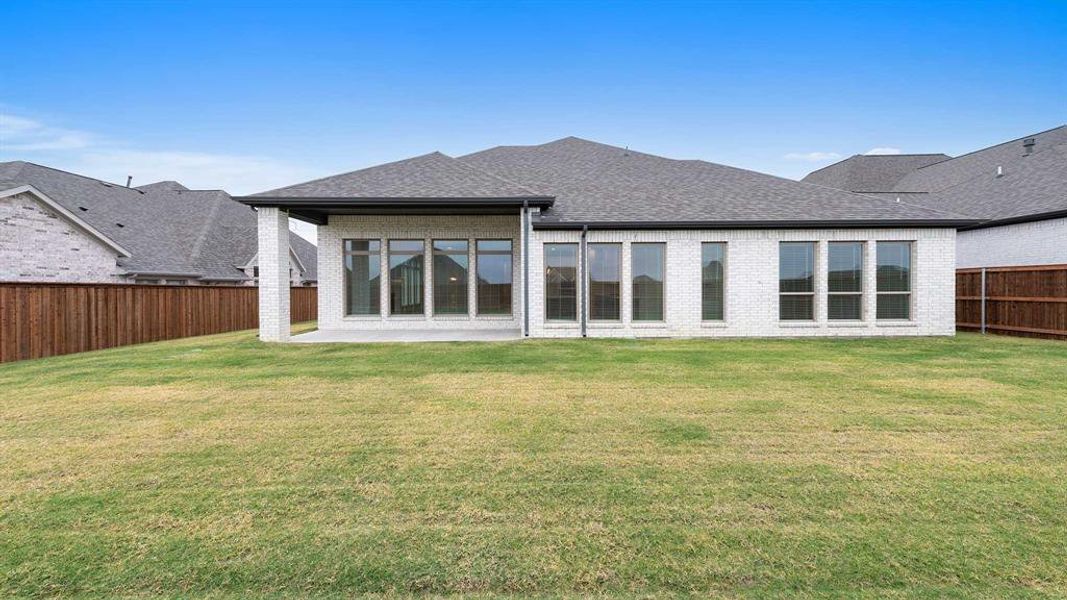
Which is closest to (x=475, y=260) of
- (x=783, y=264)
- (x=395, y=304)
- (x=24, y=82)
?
(x=395, y=304)

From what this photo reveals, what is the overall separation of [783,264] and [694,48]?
12.0m

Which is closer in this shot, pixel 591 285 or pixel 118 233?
pixel 591 285

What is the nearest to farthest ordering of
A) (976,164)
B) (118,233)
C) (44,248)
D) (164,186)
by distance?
(44,248)
(118,233)
(976,164)
(164,186)

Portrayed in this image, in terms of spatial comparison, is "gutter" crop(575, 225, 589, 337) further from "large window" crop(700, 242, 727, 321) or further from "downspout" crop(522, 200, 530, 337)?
"large window" crop(700, 242, 727, 321)

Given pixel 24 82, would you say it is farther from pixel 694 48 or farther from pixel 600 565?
pixel 600 565

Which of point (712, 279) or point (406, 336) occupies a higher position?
point (712, 279)

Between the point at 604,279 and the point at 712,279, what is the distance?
2913mm

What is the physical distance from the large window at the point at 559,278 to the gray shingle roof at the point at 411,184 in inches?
68.0

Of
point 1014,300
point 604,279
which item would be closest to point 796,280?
point 604,279

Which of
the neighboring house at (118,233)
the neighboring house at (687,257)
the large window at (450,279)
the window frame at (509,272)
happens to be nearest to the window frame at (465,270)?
the large window at (450,279)

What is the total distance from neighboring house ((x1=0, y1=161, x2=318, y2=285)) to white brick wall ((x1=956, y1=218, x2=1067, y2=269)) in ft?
101

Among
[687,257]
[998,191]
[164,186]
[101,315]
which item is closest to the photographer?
[101,315]

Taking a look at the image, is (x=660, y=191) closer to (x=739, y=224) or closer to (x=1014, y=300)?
(x=739, y=224)

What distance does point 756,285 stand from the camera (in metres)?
12.4
